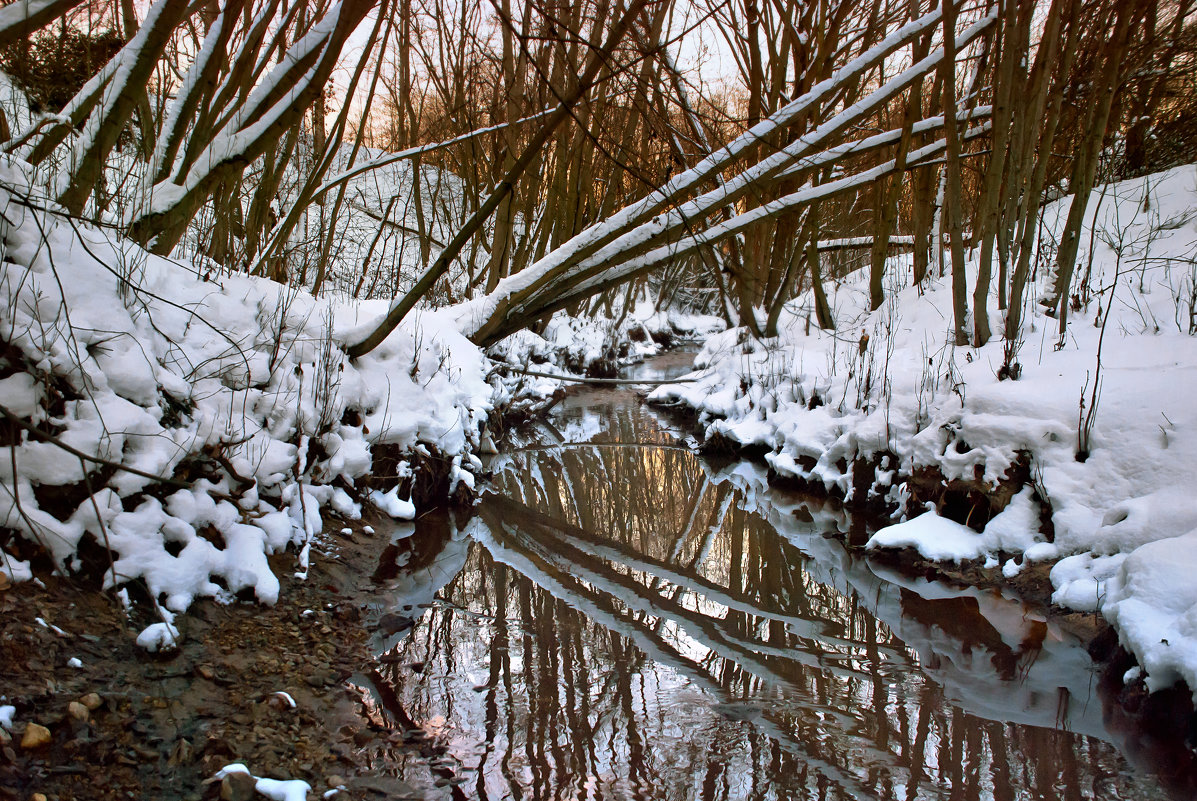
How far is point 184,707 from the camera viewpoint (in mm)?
2287

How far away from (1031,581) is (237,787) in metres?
3.95

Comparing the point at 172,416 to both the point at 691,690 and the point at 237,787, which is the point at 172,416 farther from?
the point at 691,690

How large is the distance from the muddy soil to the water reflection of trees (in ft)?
0.92

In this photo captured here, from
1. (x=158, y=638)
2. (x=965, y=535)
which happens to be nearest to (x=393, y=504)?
(x=158, y=638)

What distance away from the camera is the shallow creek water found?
239 centimetres

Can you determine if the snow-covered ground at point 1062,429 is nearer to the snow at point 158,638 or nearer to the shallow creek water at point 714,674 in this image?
the shallow creek water at point 714,674

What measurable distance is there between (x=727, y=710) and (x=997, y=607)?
196 centimetres

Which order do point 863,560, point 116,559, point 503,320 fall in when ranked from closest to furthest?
point 116,559, point 863,560, point 503,320

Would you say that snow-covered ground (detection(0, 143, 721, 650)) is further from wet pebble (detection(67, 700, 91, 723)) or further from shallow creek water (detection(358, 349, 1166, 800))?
shallow creek water (detection(358, 349, 1166, 800))

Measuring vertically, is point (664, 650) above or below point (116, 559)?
below

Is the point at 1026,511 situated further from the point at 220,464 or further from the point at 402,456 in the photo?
the point at 220,464

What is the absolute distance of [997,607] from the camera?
383 cm

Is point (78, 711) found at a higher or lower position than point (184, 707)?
higher

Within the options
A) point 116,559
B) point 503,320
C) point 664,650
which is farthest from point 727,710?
point 503,320
